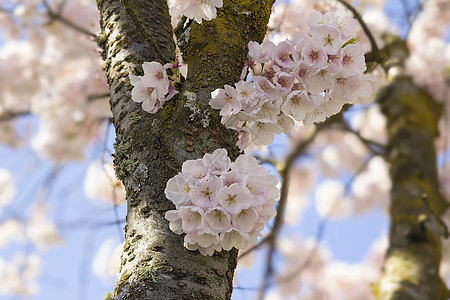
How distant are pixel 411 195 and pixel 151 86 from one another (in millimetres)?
1919

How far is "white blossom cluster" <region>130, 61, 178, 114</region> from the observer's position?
1004 mm

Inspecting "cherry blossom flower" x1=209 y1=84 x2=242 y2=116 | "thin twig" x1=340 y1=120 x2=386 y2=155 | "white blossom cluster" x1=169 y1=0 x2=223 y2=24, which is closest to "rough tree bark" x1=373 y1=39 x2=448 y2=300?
"thin twig" x1=340 y1=120 x2=386 y2=155

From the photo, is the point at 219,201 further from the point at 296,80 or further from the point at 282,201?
the point at 282,201

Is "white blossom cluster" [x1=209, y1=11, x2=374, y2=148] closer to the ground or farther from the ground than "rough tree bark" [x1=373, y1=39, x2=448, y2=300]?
closer to the ground

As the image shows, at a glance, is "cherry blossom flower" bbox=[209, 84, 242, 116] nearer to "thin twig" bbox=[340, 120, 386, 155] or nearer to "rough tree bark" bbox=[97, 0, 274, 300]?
"rough tree bark" bbox=[97, 0, 274, 300]

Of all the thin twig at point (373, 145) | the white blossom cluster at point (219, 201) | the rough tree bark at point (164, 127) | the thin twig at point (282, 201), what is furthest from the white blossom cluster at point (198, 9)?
the thin twig at point (373, 145)

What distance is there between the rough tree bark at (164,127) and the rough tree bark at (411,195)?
1.43 m

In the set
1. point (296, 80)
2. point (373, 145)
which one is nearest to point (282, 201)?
point (296, 80)

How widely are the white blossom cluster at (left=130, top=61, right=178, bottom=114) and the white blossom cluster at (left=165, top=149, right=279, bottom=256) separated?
21cm

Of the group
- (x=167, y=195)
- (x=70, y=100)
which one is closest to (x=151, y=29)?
(x=167, y=195)

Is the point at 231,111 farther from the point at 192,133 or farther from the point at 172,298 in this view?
the point at 172,298

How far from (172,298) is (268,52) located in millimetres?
536

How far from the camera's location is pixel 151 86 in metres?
1.00

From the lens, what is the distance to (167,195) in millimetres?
866
